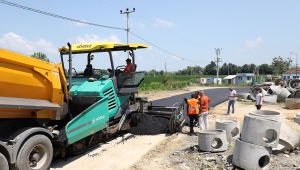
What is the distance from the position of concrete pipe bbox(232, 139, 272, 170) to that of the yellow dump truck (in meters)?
3.24

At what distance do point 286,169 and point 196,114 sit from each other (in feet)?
12.4

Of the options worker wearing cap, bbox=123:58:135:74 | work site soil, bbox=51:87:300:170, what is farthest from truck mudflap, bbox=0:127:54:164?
worker wearing cap, bbox=123:58:135:74

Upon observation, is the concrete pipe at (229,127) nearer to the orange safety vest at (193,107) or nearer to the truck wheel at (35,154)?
the orange safety vest at (193,107)

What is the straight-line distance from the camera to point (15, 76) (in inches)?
188

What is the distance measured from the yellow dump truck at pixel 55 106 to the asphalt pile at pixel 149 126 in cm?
49

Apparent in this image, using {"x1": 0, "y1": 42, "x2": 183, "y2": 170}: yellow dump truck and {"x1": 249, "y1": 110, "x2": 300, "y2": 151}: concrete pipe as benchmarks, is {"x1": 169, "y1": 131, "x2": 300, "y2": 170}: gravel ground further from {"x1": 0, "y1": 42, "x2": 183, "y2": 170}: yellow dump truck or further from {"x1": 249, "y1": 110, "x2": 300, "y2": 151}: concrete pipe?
{"x1": 0, "y1": 42, "x2": 183, "y2": 170}: yellow dump truck

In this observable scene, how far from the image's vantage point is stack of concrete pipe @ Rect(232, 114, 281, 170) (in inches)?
218

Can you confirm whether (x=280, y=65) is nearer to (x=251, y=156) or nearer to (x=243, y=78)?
(x=243, y=78)

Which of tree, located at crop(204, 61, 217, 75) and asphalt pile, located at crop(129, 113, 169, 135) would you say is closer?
asphalt pile, located at crop(129, 113, 169, 135)

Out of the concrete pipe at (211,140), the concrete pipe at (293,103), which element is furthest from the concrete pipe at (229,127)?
the concrete pipe at (293,103)

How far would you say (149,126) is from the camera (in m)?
9.01

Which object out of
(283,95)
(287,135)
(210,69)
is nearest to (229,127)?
(287,135)

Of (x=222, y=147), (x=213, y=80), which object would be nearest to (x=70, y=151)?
(x=222, y=147)

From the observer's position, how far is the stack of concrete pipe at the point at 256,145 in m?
5.54
